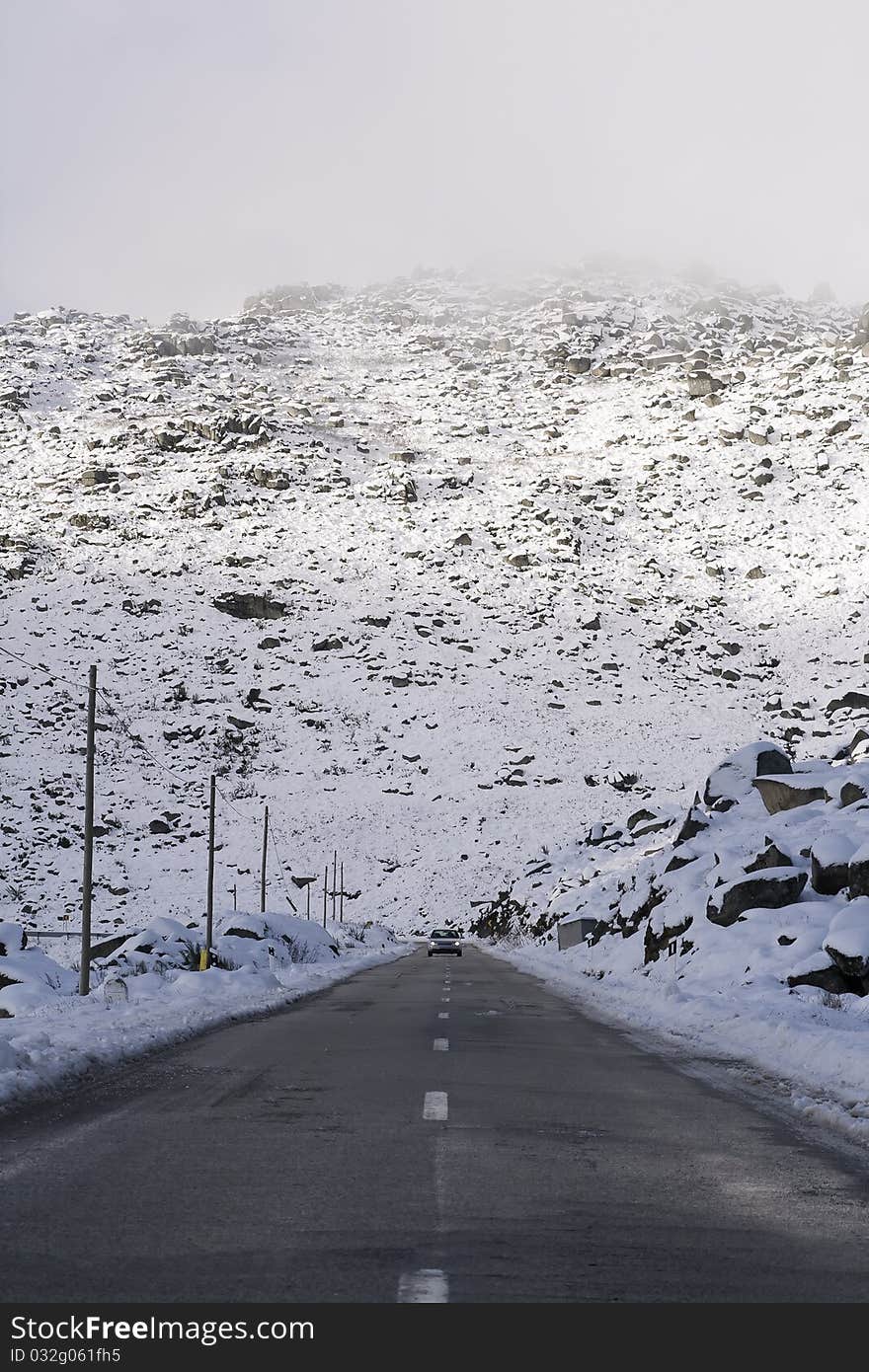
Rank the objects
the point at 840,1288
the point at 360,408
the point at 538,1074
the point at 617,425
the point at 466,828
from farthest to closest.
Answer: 1. the point at 360,408
2. the point at 617,425
3. the point at 466,828
4. the point at 538,1074
5. the point at 840,1288

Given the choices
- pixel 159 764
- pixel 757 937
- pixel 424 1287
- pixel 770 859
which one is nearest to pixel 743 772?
pixel 770 859

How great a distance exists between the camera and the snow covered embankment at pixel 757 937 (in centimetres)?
1452

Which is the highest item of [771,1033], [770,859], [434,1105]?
[770,859]

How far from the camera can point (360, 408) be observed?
174 meters

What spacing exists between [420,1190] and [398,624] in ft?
335

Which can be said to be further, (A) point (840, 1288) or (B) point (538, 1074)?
(B) point (538, 1074)

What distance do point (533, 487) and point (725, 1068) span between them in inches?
4992

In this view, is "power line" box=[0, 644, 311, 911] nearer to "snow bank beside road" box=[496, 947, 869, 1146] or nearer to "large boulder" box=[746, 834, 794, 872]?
"large boulder" box=[746, 834, 794, 872]

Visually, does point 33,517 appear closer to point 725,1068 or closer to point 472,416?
point 472,416

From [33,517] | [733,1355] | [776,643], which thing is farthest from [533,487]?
[733,1355]

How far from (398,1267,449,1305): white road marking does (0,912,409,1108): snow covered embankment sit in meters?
6.16

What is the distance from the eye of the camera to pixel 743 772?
3988 centimetres

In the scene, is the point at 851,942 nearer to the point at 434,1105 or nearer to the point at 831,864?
the point at 831,864

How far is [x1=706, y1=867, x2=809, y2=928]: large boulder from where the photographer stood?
25719mm
